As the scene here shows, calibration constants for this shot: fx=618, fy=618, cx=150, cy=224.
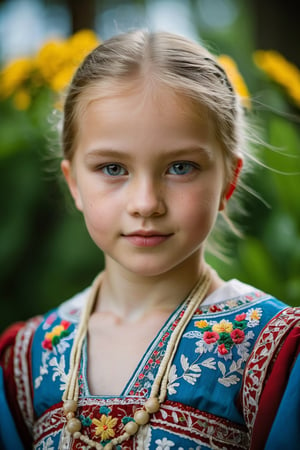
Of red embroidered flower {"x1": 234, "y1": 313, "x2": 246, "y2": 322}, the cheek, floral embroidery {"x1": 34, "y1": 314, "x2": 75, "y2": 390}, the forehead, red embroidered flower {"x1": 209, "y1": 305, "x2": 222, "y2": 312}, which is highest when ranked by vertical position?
Answer: the forehead

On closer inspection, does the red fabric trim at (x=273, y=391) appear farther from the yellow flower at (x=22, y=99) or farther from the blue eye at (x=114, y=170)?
the yellow flower at (x=22, y=99)

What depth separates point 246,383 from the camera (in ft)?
3.60

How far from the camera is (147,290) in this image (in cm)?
128

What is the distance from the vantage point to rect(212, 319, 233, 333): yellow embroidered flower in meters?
1.17

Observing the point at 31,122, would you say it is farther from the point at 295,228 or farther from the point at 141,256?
the point at 141,256

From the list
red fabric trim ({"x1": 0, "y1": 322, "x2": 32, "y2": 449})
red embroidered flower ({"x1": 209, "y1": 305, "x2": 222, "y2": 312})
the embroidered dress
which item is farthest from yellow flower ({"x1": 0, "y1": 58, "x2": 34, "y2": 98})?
red embroidered flower ({"x1": 209, "y1": 305, "x2": 222, "y2": 312})

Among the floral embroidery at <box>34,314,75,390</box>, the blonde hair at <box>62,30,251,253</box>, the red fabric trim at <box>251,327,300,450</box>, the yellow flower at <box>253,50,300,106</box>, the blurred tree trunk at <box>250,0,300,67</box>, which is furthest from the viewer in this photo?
the blurred tree trunk at <box>250,0,300,67</box>

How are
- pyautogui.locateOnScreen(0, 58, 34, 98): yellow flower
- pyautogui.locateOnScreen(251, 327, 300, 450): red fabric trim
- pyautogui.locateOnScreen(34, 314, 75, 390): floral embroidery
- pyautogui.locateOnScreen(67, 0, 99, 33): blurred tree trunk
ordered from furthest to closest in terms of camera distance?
pyautogui.locateOnScreen(67, 0, 99, 33): blurred tree trunk → pyautogui.locateOnScreen(0, 58, 34, 98): yellow flower → pyautogui.locateOnScreen(34, 314, 75, 390): floral embroidery → pyautogui.locateOnScreen(251, 327, 300, 450): red fabric trim

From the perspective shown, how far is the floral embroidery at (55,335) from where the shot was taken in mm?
1314

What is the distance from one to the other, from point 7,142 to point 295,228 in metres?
1.29

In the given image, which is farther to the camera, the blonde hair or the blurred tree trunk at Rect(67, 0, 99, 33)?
the blurred tree trunk at Rect(67, 0, 99, 33)

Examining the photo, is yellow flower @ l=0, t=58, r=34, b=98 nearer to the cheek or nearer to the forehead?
the forehead

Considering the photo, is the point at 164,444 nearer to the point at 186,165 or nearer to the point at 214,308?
the point at 214,308

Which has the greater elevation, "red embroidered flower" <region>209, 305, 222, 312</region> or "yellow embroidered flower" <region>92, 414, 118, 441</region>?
"red embroidered flower" <region>209, 305, 222, 312</region>
